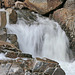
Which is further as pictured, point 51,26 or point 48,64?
point 51,26

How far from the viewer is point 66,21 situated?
952 cm

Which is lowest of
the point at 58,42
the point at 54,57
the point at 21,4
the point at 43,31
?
the point at 54,57

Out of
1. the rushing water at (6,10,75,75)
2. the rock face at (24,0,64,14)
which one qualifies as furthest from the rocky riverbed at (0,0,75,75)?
the rushing water at (6,10,75,75)

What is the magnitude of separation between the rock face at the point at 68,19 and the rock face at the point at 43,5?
0.94 m

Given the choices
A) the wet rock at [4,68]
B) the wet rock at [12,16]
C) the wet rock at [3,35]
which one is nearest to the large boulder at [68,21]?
the wet rock at [12,16]

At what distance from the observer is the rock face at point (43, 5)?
1119cm

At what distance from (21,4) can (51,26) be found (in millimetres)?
4108

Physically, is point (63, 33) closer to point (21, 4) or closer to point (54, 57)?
point (54, 57)

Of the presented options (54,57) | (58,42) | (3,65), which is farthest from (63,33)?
(3,65)

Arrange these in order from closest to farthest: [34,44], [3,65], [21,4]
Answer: [3,65] < [34,44] < [21,4]

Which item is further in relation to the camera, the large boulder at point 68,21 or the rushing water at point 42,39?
the large boulder at point 68,21

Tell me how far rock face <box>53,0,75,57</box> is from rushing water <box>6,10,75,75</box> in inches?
12.2

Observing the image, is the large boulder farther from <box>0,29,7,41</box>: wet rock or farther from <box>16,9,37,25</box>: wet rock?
<box>0,29,7,41</box>: wet rock

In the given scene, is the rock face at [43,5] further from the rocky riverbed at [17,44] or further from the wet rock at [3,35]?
the wet rock at [3,35]
